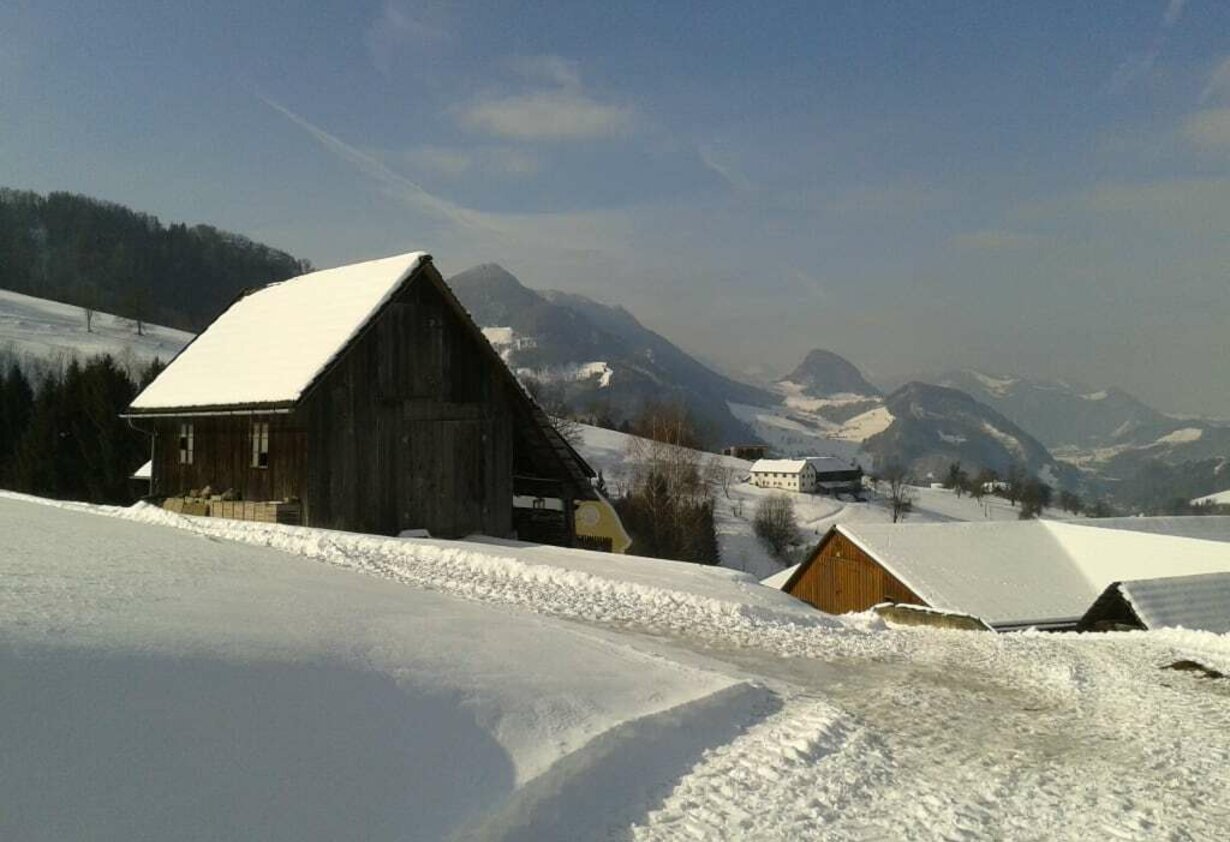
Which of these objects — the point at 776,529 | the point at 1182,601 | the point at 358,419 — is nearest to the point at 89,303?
the point at 776,529

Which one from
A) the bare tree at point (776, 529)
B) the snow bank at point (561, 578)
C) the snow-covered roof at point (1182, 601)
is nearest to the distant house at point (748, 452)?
the bare tree at point (776, 529)

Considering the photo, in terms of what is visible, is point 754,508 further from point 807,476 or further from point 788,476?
point 807,476

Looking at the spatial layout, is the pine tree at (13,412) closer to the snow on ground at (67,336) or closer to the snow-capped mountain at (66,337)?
the snow-capped mountain at (66,337)

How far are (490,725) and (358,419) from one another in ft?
54.5

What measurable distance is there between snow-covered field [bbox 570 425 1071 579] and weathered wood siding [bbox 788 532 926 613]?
124 feet

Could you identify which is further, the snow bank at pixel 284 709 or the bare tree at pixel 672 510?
the bare tree at pixel 672 510

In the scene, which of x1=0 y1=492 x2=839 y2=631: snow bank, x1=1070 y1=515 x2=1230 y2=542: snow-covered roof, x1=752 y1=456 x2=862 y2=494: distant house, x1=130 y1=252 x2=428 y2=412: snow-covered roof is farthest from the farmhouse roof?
x1=752 y1=456 x2=862 y2=494: distant house

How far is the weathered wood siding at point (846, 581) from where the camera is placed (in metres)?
A: 37.3

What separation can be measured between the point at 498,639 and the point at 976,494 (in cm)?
17590

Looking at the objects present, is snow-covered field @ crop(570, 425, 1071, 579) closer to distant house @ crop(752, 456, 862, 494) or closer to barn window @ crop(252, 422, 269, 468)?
distant house @ crop(752, 456, 862, 494)

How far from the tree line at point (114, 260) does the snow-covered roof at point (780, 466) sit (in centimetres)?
8643

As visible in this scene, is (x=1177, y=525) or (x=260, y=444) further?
(x=1177, y=525)

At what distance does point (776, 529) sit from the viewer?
96812 mm

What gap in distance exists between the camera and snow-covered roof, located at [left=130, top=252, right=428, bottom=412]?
21.0 meters
